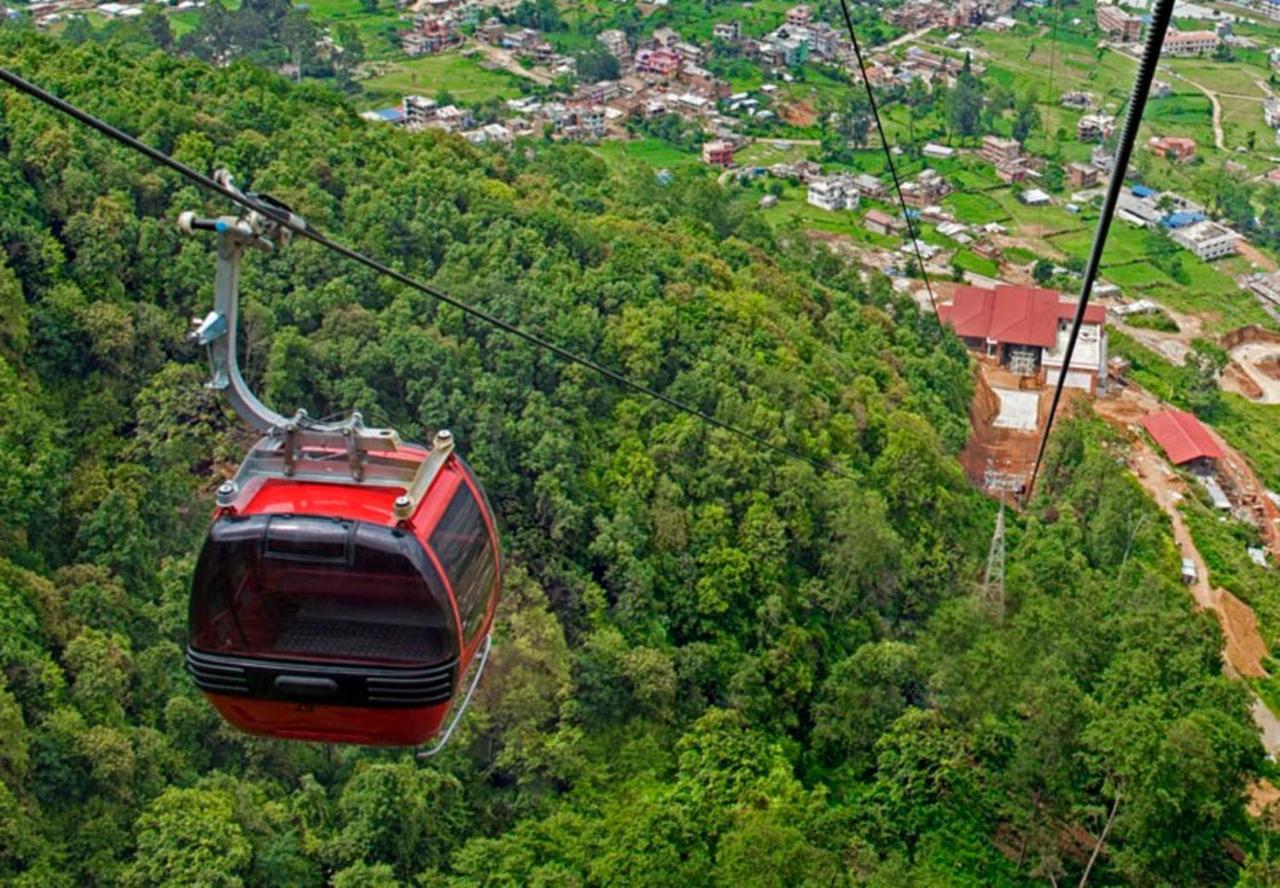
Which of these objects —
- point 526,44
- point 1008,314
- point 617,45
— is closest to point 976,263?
point 1008,314

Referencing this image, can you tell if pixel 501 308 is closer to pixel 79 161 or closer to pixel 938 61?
pixel 79 161

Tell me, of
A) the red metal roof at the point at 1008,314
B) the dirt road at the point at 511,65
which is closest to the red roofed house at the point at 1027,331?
the red metal roof at the point at 1008,314

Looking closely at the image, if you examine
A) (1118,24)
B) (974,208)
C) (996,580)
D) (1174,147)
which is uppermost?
(996,580)

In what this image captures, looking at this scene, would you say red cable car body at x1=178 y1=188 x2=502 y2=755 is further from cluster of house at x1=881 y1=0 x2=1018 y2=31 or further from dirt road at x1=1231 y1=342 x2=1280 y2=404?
cluster of house at x1=881 y1=0 x2=1018 y2=31

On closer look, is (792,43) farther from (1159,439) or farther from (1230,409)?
(1159,439)

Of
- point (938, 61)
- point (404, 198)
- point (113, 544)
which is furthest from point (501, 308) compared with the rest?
point (938, 61)

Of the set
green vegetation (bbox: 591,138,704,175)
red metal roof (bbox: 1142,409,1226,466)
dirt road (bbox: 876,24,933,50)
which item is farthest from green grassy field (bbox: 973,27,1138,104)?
red metal roof (bbox: 1142,409,1226,466)

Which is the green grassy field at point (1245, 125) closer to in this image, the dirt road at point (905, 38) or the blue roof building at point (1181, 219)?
the blue roof building at point (1181, 219)
